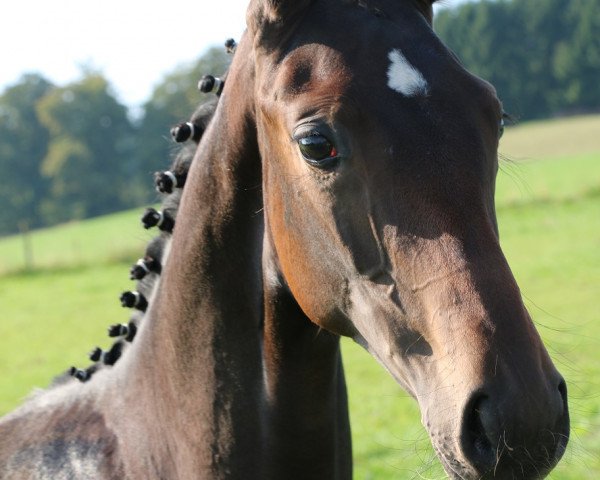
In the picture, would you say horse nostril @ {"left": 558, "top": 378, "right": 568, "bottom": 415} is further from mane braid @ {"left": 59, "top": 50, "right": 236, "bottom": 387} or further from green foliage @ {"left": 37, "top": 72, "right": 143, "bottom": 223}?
green foliage @ {"left": 37, "top": 72, "right": 143, "bottom": 223}

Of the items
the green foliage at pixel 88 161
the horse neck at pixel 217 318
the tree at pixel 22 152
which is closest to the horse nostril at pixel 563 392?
the horse neck at pixel 217 318

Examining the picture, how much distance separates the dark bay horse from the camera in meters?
1.91

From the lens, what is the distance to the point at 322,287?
90.2 inches

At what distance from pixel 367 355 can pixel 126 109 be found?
38747mm

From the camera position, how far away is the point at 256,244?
2588 millimetres

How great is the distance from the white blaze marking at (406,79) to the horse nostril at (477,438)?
2.51ft

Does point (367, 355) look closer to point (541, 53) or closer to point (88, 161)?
point (88, 161)

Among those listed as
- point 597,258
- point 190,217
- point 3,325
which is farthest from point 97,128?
point 190,217

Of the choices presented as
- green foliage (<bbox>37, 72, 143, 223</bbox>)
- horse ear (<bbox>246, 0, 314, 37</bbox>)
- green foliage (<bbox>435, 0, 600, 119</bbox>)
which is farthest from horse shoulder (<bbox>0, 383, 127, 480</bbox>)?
green foliage (<bbox>435, 0, 600, 119</bbox>)

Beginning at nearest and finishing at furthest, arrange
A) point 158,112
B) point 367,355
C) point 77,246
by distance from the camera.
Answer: point 367,355 < point 77,246 < point 158,112

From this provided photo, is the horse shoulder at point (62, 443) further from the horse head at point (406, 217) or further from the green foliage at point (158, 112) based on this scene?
the green foliage at point (158, 112)

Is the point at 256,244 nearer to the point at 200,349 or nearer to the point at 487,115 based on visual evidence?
the point at 200,349

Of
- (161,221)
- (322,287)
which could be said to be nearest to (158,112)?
(161,221)

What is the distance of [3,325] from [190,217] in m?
16.2
